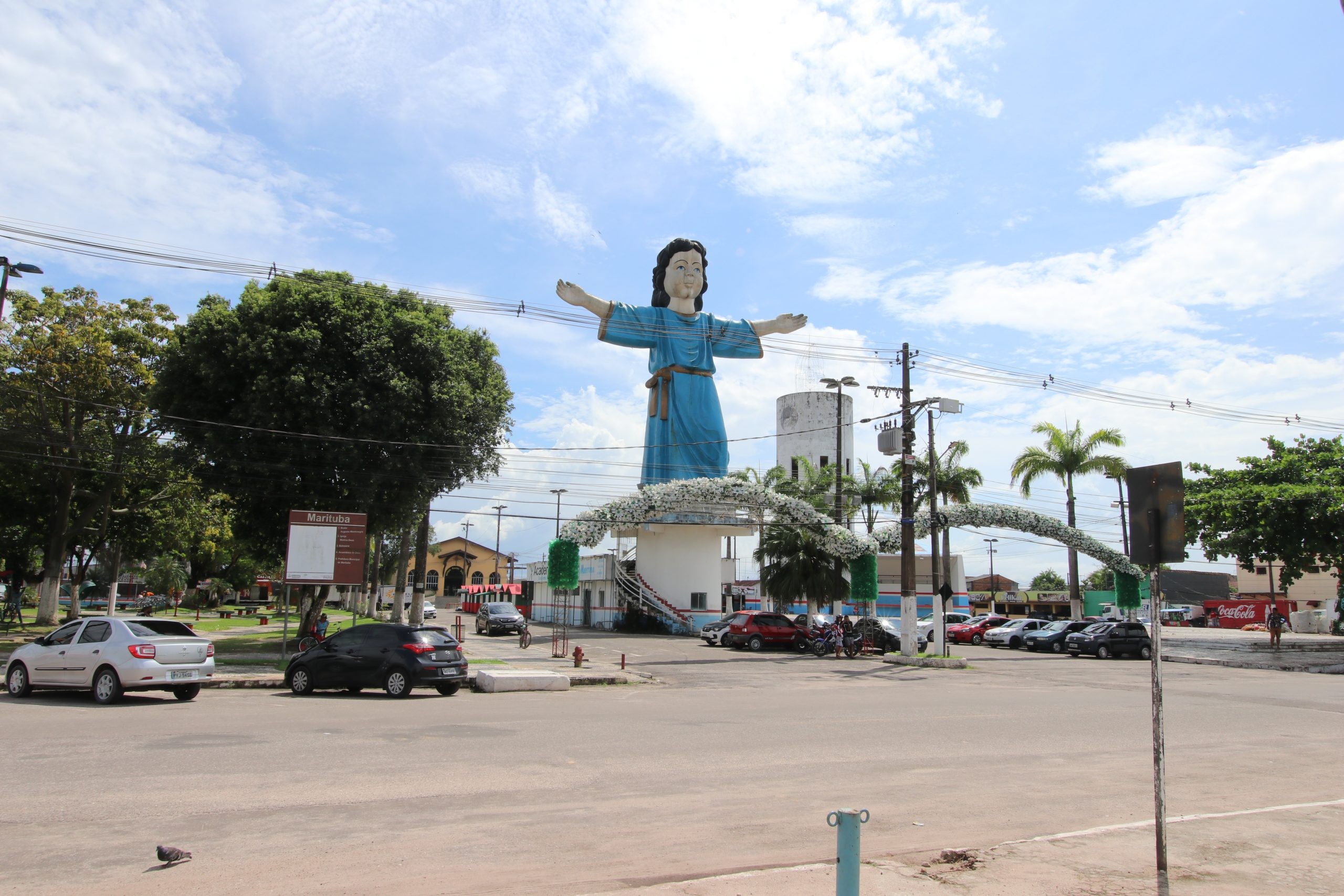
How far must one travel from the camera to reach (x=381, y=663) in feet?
56.4

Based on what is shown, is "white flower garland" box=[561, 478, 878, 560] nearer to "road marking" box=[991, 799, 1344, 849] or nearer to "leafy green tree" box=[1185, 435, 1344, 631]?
"leafy green tree" box=[1185, 435, 1344, 631]

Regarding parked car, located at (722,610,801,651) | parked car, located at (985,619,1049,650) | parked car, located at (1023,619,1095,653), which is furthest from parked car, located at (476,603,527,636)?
parked car, located at (1023,619,1095,653)

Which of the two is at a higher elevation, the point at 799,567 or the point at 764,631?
the point at 799,567

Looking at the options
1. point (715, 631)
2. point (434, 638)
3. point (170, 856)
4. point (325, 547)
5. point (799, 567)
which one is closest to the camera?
point (170, 856)

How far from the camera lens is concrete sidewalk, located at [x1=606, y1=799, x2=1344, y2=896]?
560 cm

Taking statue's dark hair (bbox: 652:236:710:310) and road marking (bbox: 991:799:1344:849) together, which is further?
statue's dark hair (bbox: 652:236:710:310)

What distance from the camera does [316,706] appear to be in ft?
49.7

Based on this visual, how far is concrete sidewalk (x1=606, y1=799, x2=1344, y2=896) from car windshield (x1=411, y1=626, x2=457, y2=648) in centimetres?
1183

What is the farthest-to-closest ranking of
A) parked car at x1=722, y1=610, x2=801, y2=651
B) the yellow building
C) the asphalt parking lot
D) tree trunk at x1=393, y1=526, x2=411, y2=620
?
the yellow building, tree trunk at x1=393, y1=526, x2=411, y2=620, parked car at x1=722, y1=610, x2=801, y2=651, the asphalt parking lot

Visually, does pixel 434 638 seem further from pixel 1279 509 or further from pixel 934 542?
pixel 1279 509

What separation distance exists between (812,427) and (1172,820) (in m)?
65.0

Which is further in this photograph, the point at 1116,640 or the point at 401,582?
the point at 401,582

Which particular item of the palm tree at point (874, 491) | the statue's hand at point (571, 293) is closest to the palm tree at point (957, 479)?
the palm tree at point (874, 491)

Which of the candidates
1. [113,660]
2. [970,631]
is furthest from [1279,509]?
[113,660]
